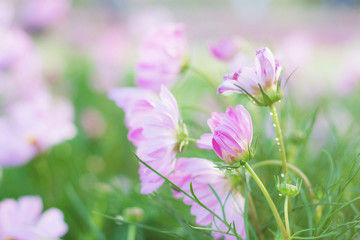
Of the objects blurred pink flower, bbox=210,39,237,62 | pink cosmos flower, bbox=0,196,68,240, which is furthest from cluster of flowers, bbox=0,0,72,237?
blurred pink flower, bbox=210,39,237,62

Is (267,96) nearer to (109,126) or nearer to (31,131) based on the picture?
(31,131)

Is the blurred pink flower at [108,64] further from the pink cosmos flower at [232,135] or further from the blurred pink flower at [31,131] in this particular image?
the pink cosmos flower at [232,135]

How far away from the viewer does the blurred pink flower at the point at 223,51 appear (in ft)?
1.84

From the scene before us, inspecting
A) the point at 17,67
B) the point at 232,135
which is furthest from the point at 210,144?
the point at 17,67

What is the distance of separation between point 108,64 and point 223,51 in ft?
3.42

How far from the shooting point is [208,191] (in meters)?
0.39

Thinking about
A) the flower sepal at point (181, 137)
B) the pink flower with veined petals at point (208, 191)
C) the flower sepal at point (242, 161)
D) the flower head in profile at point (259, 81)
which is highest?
the flower head in profile at point (259, 81)

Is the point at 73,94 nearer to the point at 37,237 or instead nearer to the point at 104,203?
the point at 104,203

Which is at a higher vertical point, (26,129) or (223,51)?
(223,51)

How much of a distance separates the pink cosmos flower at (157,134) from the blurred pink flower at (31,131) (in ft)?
1.12

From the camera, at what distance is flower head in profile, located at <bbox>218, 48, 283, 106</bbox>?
0.35 meters

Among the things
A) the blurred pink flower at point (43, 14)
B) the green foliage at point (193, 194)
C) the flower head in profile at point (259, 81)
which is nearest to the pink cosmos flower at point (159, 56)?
the green foliage at point (193, 194)

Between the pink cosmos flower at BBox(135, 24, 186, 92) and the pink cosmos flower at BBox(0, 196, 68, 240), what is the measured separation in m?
0.16

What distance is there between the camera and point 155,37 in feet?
1.64
